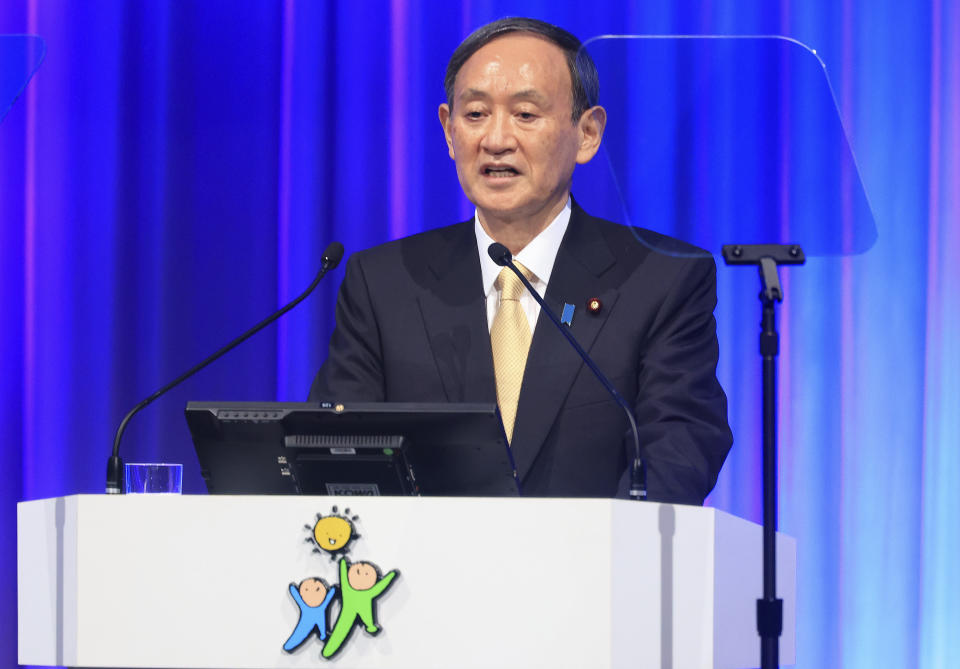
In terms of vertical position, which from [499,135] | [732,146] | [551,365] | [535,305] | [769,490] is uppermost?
[499,135]

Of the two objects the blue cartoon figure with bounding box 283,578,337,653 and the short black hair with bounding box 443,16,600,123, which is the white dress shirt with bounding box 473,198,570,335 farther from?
the blue cartoon figure with bounding box 283,578,337,653

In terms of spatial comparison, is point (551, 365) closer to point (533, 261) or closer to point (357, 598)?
point (533, 261)

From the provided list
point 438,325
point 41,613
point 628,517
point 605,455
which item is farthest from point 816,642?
point 41,613

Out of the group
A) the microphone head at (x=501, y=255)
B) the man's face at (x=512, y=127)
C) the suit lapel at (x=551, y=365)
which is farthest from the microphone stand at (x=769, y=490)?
the man's face at (x=512, y=127)

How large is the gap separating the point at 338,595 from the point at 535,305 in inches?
44.0

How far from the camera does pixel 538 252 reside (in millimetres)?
2498

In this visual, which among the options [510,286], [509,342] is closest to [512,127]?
[510,286]

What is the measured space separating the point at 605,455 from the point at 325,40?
5.39 ft

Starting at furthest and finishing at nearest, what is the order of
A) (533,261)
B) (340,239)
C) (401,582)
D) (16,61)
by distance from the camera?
(340,239) < (533,261) < (16,61) < (401,582)

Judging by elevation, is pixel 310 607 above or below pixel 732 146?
below

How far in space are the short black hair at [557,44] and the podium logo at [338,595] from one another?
53.7 inches

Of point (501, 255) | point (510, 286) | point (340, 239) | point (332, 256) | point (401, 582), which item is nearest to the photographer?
point (401, 582)

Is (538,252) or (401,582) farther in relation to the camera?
(538,252)

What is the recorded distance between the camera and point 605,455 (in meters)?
2.35
